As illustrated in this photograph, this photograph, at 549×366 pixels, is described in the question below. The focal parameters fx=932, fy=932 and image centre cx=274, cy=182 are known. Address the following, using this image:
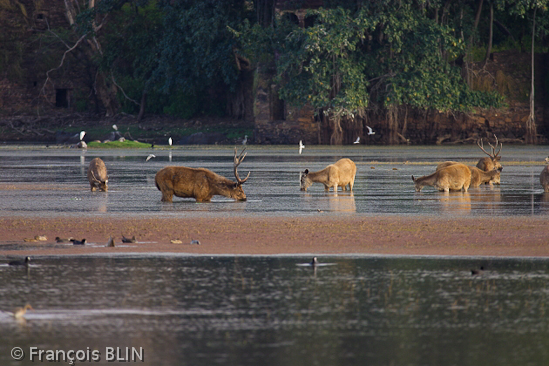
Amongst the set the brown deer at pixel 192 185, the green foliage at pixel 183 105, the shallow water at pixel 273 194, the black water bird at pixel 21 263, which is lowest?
the black water bird at pixel 21 263

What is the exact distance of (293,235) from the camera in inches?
446

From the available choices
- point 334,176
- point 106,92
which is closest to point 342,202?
point 334,176

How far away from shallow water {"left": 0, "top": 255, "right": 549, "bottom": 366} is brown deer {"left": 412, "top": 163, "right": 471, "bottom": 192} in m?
8.13

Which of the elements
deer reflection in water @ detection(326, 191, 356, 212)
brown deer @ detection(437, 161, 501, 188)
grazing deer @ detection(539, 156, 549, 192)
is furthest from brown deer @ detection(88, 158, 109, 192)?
grazing deer @ detection(539, 156, 549, 192)

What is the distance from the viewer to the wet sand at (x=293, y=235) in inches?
400

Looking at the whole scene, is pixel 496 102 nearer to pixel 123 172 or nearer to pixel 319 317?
pixel 123 172

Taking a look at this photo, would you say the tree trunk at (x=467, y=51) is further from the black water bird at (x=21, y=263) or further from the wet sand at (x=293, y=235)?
the black water bird at (x=21, y=263)

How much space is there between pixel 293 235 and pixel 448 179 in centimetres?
706

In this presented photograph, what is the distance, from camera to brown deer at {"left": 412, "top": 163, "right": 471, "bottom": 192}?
1756cm

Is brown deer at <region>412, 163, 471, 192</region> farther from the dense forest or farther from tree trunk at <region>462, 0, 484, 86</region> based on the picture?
tree trunk at <region>462, 0, 484, 86</region>

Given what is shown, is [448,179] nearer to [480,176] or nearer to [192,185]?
[480,176]

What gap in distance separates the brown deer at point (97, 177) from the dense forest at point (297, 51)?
21.4 metres

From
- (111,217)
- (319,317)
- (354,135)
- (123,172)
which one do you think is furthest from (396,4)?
(319,317)

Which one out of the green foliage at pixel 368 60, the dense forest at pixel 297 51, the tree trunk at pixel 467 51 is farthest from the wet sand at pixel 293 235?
the tree trunk at pixel 467 51
